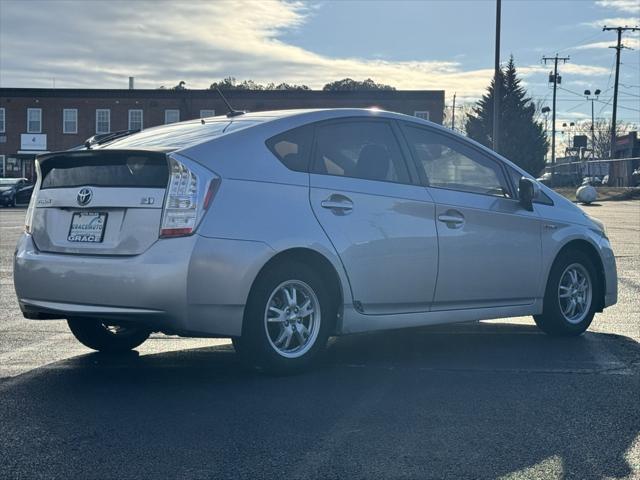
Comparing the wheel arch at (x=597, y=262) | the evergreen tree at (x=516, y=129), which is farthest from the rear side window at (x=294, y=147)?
the evergreen tree at (x=516, y=129)

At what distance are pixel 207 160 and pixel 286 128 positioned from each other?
75 cm

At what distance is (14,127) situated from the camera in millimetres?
61656

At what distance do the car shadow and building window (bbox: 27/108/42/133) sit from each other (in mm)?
58498

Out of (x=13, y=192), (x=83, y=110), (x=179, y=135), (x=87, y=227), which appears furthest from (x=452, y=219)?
(x=83, y=110)

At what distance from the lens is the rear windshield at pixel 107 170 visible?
528cm

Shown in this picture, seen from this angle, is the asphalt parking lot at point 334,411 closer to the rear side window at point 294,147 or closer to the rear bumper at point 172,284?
the rear bumper at point 172,284

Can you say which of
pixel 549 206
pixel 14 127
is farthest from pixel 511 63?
pixel 549 206

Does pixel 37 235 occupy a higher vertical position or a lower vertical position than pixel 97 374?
higher

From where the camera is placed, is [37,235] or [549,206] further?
[549,206]

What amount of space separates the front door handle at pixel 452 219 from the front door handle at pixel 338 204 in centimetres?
88

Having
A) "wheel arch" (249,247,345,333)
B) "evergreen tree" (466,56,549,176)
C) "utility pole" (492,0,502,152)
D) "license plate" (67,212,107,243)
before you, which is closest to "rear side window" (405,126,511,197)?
"wheel arch" (249,247,345,333)

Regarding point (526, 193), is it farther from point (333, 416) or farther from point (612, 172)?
point (612, 172)

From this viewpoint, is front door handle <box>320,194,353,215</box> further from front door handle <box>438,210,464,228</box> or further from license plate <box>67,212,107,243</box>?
license plate <box>67,212,107,243</box>

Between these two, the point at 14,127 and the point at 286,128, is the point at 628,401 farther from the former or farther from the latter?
the point at 14,127
